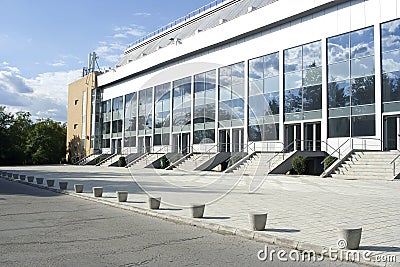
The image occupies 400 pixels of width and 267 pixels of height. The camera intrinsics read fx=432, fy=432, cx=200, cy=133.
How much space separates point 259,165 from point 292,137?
5375 millimetres

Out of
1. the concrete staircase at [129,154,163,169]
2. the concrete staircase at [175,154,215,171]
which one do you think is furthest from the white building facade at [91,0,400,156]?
the concrete staircase at [175,154,215,171]

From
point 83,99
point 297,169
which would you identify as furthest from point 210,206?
point 83,99

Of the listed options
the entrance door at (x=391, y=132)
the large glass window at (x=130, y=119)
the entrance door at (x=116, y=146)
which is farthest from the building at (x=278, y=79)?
the entrance door at (x=116, y=146)

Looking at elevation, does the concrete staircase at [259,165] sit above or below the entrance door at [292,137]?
below

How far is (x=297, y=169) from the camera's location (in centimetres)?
2955

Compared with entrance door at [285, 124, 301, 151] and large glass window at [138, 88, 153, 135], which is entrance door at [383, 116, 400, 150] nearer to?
entrance door at [285, 124, 301, 151]

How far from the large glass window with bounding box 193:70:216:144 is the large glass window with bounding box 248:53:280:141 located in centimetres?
435

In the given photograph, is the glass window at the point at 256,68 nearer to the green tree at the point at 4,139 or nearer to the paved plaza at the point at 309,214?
the paved plaza at the point at 309,214

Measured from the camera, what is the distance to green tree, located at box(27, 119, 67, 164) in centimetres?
7219

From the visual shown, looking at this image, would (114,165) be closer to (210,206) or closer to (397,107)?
(397,107)

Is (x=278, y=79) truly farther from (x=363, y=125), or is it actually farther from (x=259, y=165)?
(x=363, y=125)

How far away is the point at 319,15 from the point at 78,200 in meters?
25.2

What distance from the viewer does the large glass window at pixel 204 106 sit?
42688mm

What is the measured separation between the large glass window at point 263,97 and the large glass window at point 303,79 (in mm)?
1315
